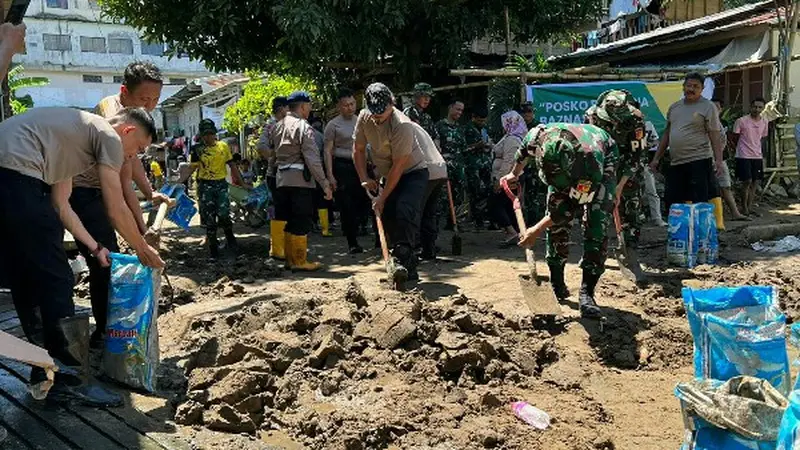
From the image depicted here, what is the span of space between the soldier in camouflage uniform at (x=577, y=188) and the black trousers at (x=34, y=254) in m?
3.00

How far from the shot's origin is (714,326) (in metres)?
2.90

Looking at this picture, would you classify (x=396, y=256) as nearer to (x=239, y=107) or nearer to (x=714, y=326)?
(x=714, y=326)

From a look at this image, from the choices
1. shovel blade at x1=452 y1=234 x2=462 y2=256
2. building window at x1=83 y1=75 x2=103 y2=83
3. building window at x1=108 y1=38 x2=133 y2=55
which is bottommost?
shovel blade at x1=452 y1=234 x2=462 y2=256

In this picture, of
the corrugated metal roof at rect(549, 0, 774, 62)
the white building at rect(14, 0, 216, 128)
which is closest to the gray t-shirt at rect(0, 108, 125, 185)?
the corrugated metal roof at rect(549, 0, 774, 62)

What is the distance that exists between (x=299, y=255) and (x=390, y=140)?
176 centimetres

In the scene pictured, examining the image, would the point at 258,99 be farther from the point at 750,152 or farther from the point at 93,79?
the point at 93,79

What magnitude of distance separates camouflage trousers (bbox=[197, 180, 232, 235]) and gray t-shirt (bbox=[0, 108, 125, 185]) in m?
4.44

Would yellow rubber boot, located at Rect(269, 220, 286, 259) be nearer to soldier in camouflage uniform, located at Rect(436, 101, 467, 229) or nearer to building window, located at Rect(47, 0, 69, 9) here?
soldier in camouflage uniform, located at Rect(436, 101, 467, 229)

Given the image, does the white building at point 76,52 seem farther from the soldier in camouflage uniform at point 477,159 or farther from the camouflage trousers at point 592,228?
the camouflage trousers at point 592,228

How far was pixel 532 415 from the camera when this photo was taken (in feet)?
11.5

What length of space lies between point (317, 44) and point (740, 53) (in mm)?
7420

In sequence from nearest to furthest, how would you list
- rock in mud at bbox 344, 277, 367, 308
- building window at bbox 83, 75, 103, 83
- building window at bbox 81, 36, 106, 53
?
1. rock in mud at bbox 344, 277, 367, 308
2. building window at bbox 81, 36, 106, 53
3. building window at bbox 83, 75, 103, 83

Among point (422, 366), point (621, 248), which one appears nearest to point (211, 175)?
point (621, 248)

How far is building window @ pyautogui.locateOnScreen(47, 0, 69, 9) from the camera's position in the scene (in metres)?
42.6
